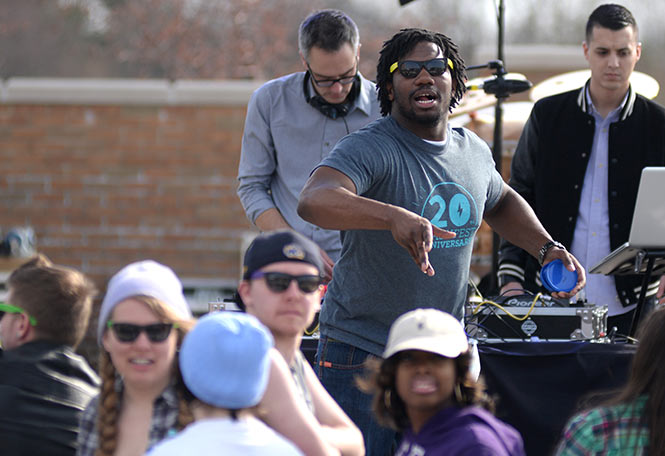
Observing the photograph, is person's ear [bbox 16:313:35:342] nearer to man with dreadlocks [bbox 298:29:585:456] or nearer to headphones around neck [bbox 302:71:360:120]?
man with dreadlocks [bbox 298:29:585:456]

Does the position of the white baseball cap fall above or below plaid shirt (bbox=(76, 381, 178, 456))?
above

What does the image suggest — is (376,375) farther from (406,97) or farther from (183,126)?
(183,126)

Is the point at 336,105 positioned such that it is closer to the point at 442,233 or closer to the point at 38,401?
the point at 442,233

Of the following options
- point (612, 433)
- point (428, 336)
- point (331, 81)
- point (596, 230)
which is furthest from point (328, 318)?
point (596, 230)

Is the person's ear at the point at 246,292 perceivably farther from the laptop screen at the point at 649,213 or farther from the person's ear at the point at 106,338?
the laptop screen at the point at 649,213

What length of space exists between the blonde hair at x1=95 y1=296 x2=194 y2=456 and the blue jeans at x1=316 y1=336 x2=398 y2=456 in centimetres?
68

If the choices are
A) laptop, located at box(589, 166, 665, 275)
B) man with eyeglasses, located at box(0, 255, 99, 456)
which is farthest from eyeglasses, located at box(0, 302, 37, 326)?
laptop, located at box(589, 166, 665, 275)

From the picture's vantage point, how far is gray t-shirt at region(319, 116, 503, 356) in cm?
313

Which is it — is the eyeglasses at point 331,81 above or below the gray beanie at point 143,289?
above

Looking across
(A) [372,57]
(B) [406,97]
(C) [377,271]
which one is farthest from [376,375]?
(A) [372,57]

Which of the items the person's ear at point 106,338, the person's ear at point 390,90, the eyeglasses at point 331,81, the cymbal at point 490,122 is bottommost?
the person's ear at point 106,338

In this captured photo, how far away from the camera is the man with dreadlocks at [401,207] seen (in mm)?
3127

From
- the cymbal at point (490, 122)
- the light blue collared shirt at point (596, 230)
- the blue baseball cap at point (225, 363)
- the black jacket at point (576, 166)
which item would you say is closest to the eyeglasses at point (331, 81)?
the black jacket at point (576, 166)

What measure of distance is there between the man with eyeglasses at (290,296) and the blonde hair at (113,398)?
0.20m
